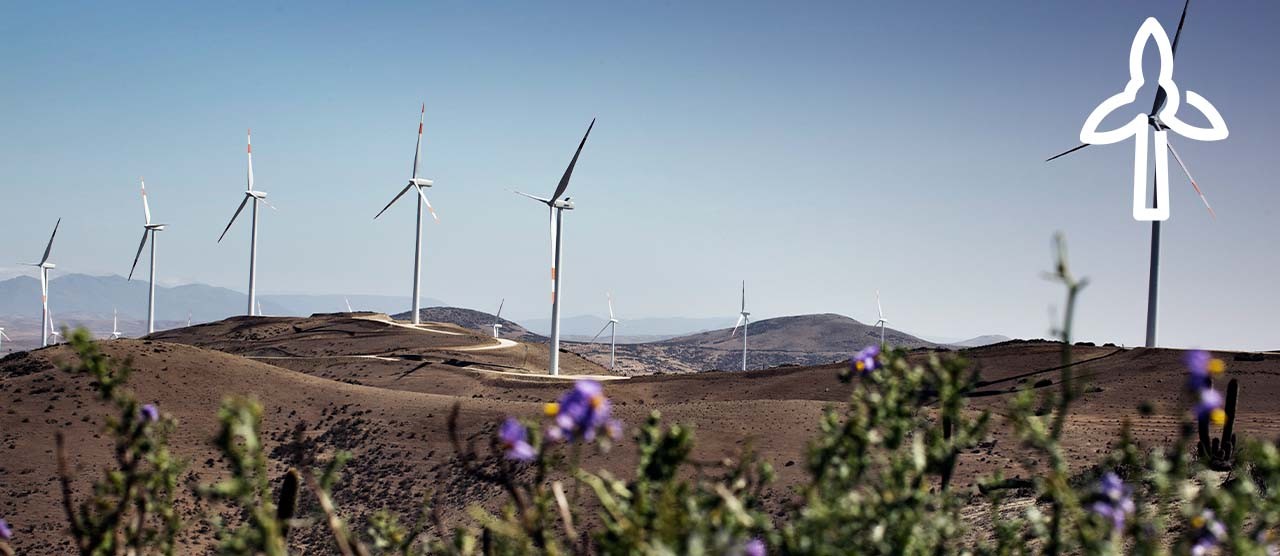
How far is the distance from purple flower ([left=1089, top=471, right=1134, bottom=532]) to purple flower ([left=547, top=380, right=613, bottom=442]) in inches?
96.1

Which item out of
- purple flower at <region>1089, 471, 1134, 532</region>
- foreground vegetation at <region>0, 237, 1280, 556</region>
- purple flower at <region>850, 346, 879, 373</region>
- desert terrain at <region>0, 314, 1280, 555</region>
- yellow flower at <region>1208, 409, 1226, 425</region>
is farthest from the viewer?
desert terrain at <region>0, 314, 1280, 555</region>

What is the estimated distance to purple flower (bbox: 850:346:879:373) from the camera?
5.96m

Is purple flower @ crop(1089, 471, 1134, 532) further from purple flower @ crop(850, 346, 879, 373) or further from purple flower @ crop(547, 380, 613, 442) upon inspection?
purple flower @ crop(547, 380, 613, 442)

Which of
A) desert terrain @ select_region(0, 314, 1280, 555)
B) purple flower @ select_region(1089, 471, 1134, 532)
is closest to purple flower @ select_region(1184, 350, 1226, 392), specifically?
purple flower @ select_region(1089, 471, 1134, 532)

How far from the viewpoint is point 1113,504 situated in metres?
4.84

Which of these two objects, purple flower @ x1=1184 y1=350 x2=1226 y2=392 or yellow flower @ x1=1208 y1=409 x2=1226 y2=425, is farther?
purple flower @ x1=1184 y1=350 x2=1226 y2=392

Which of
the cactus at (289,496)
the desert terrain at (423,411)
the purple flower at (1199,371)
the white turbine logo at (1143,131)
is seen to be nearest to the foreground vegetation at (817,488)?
the purple flower at (1199,371)

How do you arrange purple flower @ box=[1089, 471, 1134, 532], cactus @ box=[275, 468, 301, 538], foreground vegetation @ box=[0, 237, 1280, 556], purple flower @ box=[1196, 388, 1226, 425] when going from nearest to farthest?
purple flower @ box=[1196, 388, 1226, 425], foreground vegetation @ box=[0, 237, 1280, 556], purple flower @ box=[1089, 471, 1134, 532], cactus @ box=[275, 468, 301, 538]

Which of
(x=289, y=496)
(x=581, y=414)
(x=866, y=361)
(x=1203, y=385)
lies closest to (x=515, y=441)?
(x=581, y=414)

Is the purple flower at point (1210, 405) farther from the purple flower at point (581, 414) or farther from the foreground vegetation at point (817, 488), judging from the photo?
the purple flower at point (581, 414)

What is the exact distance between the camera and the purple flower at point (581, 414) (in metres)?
4.18

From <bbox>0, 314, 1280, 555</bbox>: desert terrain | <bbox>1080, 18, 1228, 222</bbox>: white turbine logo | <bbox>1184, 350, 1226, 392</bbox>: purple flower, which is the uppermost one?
<bbox>1080, 18, 1228, 222</bbox>: white turbine logo

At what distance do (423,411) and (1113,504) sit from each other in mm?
51800

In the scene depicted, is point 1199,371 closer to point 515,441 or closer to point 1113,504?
point 1113,504
